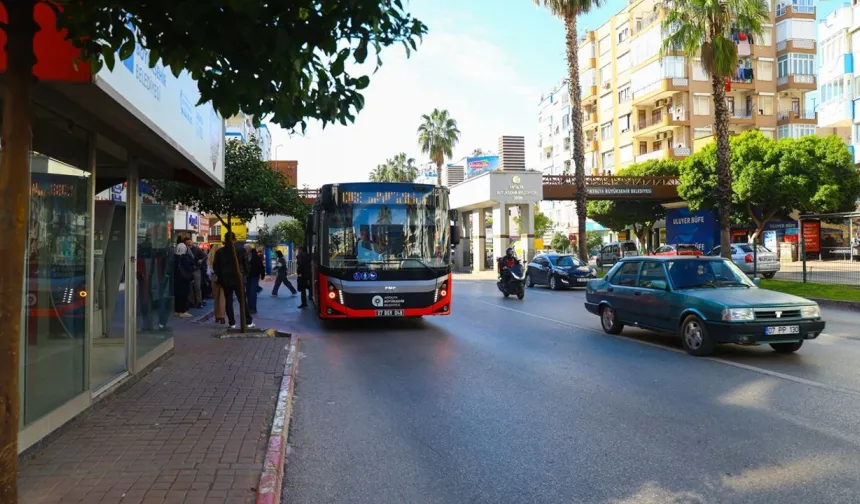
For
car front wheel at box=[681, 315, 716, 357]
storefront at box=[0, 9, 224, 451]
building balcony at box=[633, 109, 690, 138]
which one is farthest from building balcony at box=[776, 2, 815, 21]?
storefront at box=[0, 9, 224, 451]

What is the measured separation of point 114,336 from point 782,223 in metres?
48.4

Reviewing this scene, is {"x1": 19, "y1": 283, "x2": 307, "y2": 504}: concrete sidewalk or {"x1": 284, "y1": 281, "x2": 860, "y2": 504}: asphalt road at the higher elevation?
{"x1": 19, "y1": 283, "x2": 307, "y2": 504}: concrete sidewalk

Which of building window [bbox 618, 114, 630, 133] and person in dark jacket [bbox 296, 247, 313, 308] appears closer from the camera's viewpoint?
person in dark jacket [bbox 296, 247, 313, 308]

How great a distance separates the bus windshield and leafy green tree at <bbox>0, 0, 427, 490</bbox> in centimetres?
874

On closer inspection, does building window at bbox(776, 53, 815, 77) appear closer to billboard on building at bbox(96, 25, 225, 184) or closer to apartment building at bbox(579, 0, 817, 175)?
apartment building at bbox(579, 0, 817, 175)

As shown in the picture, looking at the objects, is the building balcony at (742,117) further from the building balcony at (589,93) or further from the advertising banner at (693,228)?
the building balcony at (589,93)

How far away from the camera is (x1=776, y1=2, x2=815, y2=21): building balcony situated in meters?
52.1

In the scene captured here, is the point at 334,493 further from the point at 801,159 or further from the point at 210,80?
the point at 801,159

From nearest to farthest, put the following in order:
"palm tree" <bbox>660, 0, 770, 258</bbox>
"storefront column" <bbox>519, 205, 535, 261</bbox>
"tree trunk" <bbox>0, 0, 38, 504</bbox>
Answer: "tree trunk" <bbox>0, 0, 38, 504</bbox> → "palm tree" <bbox>660, 0, 770, 258</bbox> → "storefront column" <bbox>519, 205, 535, 261</bbox>

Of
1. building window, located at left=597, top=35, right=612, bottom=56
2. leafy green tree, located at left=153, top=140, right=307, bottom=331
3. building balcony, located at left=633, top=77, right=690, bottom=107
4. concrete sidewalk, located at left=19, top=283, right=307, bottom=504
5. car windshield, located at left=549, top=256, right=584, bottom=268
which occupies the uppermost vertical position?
building window, located at left=597, top=35, right=612, bottom=56

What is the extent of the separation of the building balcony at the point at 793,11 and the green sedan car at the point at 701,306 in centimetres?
5131

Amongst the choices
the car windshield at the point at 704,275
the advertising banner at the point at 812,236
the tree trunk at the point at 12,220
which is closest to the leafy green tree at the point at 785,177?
the advertising banner at the point at 812,236

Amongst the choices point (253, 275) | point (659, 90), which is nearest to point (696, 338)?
point (253, 275)

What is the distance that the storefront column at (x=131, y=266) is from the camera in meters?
7.74
